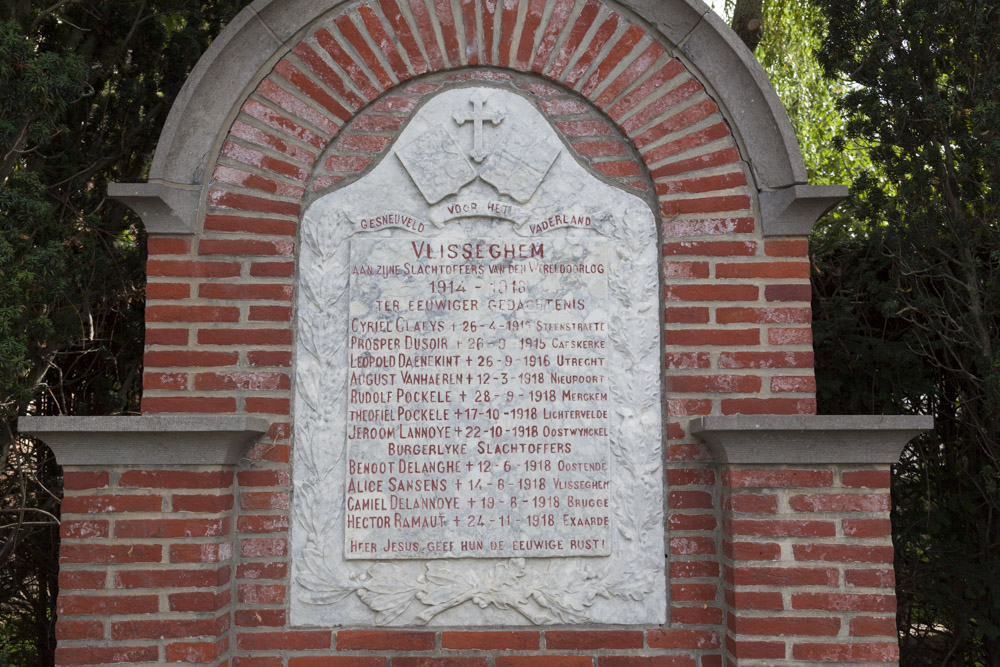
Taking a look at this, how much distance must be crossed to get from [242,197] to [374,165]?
56 cm

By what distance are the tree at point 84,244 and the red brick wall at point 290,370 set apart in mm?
998

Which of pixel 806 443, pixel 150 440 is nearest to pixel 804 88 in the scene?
pixel 806 443

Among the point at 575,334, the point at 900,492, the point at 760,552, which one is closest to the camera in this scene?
the point at 760,552

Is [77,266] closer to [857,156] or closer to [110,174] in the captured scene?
[110,174]

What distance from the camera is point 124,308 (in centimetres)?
454

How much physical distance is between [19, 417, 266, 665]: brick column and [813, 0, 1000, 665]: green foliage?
10.5ft

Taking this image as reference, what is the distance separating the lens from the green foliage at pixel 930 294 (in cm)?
383

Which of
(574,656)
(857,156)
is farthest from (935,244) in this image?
(857,156)

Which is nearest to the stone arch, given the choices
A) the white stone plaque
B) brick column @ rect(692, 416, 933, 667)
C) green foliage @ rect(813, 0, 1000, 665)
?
the white stone plaque

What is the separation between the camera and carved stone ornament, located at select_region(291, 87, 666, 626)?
3.13 metres

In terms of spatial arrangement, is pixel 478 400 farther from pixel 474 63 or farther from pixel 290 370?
pixel 474 63

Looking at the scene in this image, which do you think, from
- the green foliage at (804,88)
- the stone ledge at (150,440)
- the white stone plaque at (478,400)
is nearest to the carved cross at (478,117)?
the white stone plaque at (478,400)

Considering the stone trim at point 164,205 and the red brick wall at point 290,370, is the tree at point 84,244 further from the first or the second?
the red brick wall at point 290,370

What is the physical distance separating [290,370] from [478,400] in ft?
2.52
